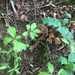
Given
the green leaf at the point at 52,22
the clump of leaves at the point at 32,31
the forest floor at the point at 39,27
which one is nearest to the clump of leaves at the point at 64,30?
the green leaf at the point at 52,22

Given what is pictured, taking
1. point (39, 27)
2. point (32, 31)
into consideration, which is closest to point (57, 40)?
point (39, 27)

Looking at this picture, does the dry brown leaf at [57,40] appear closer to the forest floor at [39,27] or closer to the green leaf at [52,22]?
the forest floor at [39,27]

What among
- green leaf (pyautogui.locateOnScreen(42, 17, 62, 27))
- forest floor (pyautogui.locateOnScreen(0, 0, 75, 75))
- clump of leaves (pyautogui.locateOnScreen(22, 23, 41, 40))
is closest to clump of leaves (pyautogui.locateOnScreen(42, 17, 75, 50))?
green leaf (pyautogui.locateOnScreen(42, 17, 62, 27))

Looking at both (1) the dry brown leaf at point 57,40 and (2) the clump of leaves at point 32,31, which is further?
(1) the dry brown leaf at point 57,40

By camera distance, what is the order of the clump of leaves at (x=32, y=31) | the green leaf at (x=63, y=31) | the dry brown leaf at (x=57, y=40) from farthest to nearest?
the dry brown leaf at (x=57, y=40)
the green leaf at (x=63, y=31)
the clump of leaves at (x=32, y=31)

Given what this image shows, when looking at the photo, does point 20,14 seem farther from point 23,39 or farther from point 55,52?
point 55,52

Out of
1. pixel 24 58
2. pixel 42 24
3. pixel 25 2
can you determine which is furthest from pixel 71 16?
pixel 24 58

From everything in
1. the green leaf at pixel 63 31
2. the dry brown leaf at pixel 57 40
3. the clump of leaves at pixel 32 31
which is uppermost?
the clump of leaves at pixel 32 31

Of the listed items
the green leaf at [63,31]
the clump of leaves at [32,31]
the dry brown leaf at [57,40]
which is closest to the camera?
the clump of leaves at [32,31]

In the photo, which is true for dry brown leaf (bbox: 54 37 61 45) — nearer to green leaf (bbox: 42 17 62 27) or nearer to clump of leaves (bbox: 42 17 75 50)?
clump of leaves (bbox: 42 17 75 50)

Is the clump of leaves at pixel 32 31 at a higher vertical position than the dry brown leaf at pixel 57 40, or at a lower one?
higher
